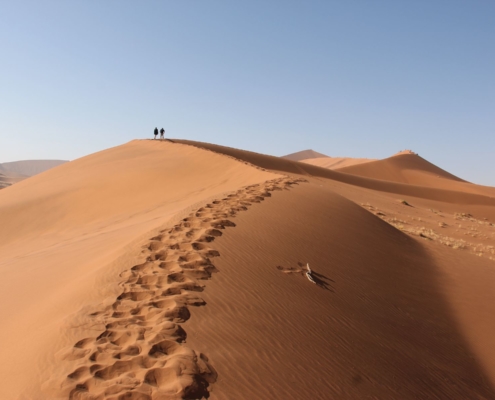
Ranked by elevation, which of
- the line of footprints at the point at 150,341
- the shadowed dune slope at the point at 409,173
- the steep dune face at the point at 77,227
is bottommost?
the steep dune face at the point at 77,227

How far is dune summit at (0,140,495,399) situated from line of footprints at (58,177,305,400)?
0.05ft

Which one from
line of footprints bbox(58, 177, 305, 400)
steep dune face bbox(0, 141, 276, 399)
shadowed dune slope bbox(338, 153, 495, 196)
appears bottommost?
steep dune face bbox(0, 141, 276, 399)

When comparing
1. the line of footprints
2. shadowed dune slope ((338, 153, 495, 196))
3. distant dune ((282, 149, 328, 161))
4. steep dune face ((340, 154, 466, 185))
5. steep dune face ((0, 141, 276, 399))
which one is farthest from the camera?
distant dune ((282, 149, 328, 161))

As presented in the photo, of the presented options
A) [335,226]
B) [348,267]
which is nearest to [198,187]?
[335,226]

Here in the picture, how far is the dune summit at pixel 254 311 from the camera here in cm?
342

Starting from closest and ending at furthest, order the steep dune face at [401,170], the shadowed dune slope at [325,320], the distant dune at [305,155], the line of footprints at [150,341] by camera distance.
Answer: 1. the line of footprints at [150,341]
2. the shadowed dune slope at [325,320]
3. the steep dune face at [401,170]
4. the distant dune at [305,155]

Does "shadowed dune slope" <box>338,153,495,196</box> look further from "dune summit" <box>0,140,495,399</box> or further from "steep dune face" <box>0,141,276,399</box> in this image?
"dune summit" <box>0,140,495,399</box>

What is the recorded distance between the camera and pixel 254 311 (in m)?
4.62

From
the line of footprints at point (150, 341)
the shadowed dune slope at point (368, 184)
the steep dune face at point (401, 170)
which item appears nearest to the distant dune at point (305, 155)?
the steep dune face at point (401, 170)

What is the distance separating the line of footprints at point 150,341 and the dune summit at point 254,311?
14 mm

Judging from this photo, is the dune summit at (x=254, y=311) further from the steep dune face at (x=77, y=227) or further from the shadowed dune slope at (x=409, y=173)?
the shadowed dune slope at (x=409, y=173)

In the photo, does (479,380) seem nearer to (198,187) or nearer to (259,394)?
(259,394)

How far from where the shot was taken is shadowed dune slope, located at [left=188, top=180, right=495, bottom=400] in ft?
12.2

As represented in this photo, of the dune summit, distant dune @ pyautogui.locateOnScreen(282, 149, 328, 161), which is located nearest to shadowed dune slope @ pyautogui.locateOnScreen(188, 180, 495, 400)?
the dune summit
